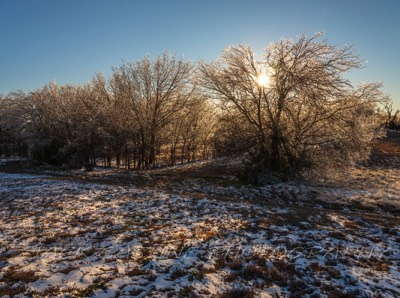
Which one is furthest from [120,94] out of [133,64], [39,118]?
[39,118]

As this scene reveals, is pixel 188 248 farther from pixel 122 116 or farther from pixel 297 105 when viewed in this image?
pixel 122 116

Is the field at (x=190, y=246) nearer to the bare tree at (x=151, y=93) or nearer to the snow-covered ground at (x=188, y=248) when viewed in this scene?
A: the snow-covered ground at (x=188, y=248)

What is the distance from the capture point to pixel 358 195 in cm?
1298

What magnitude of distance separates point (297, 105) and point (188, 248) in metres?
12.5

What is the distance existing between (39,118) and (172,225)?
36.1 metres

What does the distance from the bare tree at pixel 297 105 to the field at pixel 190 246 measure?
12.9 feet

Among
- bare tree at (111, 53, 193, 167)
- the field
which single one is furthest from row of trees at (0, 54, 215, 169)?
the field

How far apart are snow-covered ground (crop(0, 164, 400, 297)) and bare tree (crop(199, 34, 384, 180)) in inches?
187

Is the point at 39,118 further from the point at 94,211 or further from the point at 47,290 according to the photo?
the point at 47,290

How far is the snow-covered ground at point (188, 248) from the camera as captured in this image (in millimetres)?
4930

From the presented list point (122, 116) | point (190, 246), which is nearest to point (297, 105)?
point (190, 246)

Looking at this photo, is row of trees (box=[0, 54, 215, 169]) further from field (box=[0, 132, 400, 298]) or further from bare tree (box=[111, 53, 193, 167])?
field (box=[0, 132, 400, 298])

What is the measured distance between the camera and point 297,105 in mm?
16203

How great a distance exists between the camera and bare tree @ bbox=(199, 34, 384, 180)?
14984mm
